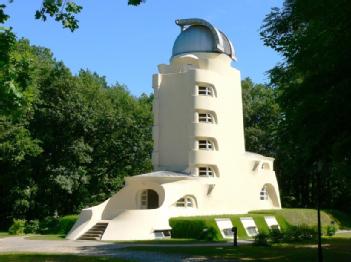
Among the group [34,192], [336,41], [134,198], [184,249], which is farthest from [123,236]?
[336,41]

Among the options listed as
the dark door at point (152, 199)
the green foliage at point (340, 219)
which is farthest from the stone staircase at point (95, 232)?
the green foliage at point (340, 219)

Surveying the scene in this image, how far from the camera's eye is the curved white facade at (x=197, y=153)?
118ft

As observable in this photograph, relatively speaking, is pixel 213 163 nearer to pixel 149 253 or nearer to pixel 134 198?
pixel 134 198

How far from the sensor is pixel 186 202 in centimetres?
3616

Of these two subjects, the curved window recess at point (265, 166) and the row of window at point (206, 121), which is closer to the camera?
the row of window at point (206, 121)

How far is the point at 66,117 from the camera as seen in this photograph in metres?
44.1

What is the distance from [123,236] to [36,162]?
16372mm

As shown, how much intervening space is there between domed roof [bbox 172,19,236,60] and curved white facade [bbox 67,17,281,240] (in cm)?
52

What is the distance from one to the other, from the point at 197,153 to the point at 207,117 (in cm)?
322

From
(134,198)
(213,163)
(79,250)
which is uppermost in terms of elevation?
(213,163)

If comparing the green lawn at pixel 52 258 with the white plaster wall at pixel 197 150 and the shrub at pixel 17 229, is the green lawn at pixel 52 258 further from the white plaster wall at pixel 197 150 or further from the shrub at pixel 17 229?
the shrub at pixel 17 229

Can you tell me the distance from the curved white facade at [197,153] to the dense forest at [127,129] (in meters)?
4.75

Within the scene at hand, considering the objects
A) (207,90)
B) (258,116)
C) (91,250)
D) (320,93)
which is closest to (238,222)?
(207,90)

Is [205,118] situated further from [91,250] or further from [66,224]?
[91,250]
